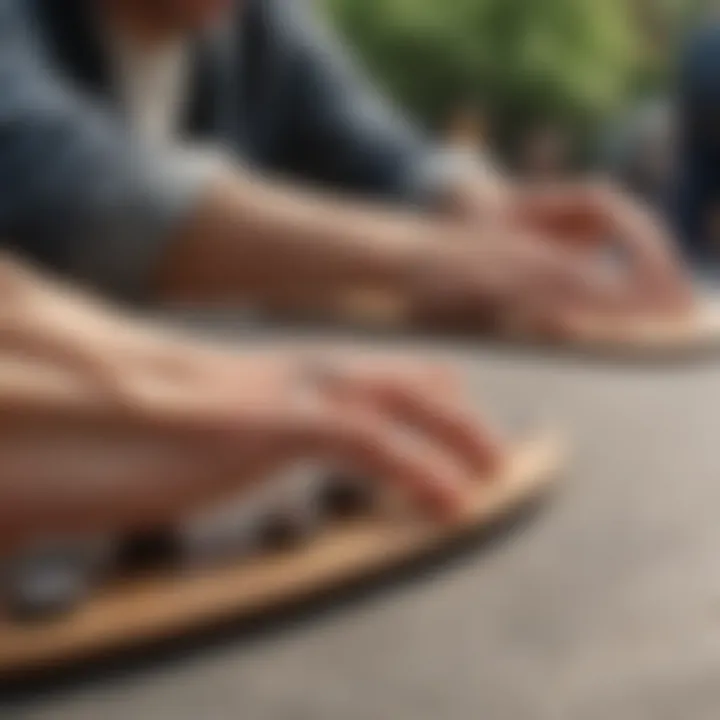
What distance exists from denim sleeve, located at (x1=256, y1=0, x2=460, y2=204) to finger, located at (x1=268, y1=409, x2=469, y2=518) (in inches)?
15.5

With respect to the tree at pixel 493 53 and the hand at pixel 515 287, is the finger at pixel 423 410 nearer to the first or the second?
the hand at pixel 515 287

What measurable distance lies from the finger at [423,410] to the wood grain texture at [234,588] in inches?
0.6

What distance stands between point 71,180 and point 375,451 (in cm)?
23

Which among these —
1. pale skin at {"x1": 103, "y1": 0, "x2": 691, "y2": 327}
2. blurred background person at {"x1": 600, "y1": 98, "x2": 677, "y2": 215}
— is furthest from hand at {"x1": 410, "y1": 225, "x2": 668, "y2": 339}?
blurred background person at {"x1": 600, "y1": 98, "x2": 677, "y2": 215}

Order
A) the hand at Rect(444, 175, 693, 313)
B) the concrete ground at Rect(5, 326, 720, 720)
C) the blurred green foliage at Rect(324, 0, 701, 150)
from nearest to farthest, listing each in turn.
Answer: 1. the concrete ground at Rect(5, 326, 720, 720)
2. the hand at Rect(444, 175, 693, 313)
3. the blurred green foliage at Rect(324, 0, 701, 150)

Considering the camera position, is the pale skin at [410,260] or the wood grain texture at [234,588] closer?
the wood grain texture at [234,588]

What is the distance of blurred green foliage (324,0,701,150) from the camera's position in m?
1.02

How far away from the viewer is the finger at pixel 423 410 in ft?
1.37

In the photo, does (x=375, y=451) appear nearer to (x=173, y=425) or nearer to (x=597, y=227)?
(x=173, y=425)

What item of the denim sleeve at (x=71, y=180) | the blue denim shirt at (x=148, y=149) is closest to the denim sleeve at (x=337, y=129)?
the blue denim shirt at (x=148, y=149)

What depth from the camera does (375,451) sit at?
0.41 metres

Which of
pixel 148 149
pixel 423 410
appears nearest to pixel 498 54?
pixel 148 149

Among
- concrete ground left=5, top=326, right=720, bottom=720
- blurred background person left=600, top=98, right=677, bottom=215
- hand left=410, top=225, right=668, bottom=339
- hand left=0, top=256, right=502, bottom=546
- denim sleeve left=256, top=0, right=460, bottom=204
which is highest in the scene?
blurred background person left=600, top=98, right=677, bottom=215

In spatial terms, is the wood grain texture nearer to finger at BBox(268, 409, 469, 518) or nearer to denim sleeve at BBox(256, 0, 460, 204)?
finger at BBox(268, 409, 469, 518)
